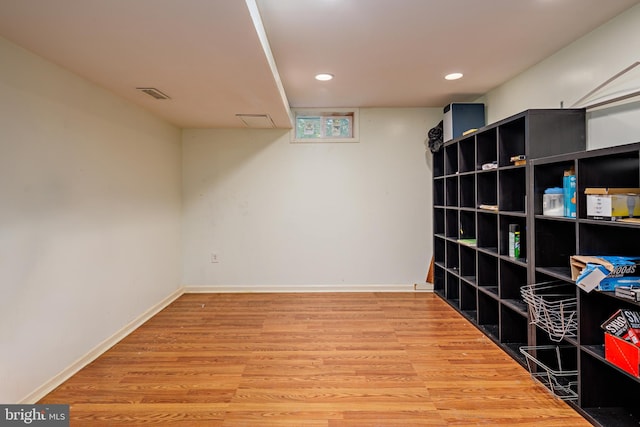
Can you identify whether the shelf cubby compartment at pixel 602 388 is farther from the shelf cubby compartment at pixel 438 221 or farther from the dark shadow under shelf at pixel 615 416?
the shelf cubby compartment at pixel 438 221

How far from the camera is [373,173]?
440 centimetres

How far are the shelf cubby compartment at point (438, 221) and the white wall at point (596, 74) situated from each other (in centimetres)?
161

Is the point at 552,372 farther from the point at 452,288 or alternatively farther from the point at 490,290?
the point at 452,288

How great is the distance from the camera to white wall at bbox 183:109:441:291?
4398mm

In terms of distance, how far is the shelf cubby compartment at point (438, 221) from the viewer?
4.34 metres

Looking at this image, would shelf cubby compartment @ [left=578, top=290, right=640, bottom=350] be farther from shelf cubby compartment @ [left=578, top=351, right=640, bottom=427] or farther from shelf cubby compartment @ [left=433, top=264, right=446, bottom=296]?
shelf cubby compartment @ [left=433, top=264, right=446, bottom=296]

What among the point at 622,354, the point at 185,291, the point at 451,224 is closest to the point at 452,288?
the point at 451,224

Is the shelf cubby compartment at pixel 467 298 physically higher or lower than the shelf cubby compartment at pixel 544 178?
lower

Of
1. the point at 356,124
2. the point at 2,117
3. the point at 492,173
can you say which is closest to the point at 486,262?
the point at 492,173

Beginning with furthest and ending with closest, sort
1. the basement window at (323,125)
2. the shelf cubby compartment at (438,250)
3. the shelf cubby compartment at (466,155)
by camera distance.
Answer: the basement window at (323,125), the shelf cubby compartment at (438,250), the shelf cubby compartment at (466,155)

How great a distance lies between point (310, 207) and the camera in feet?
14.6

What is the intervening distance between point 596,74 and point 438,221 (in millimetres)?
2309

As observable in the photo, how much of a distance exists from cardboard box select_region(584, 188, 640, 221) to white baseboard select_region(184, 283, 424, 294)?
9.27ft
